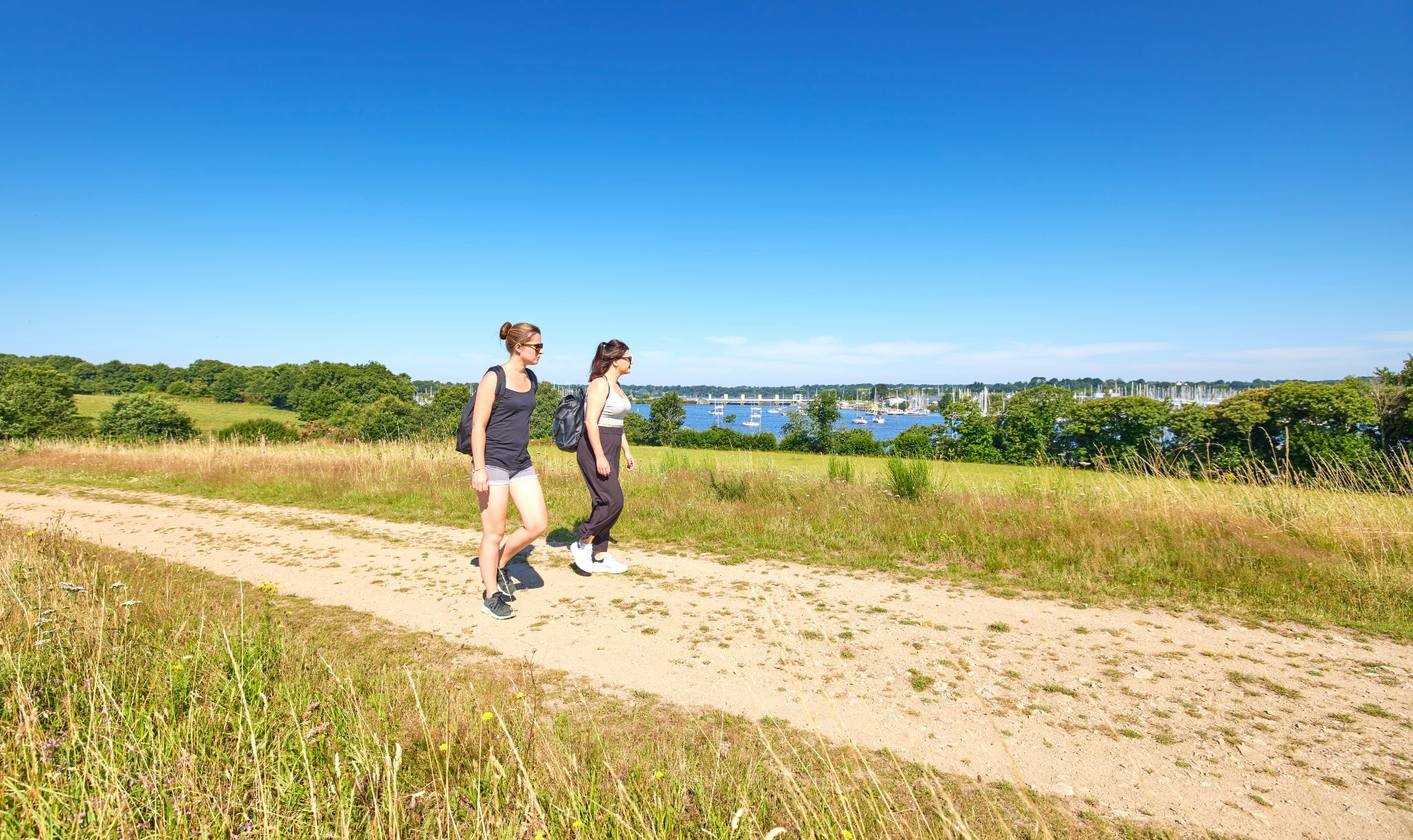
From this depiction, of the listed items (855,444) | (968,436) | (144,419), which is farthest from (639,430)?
(144,419)

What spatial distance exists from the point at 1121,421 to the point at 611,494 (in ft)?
73.7

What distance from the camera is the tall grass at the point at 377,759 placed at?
2193 millimetres

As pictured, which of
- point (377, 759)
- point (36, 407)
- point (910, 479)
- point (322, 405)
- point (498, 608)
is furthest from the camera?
point (322, 405)

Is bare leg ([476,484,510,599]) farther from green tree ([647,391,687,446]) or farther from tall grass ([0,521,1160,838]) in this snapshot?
green tree ([647,391,687,446])

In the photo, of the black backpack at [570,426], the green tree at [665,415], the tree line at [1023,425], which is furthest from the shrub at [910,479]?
the green tree at [665,415]

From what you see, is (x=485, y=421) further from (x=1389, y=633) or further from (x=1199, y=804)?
(x=1389, y=633)

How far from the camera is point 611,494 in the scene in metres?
6.68

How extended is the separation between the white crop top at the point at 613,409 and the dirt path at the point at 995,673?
1.70 meters

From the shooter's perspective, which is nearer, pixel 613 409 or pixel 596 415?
pixel 596 415

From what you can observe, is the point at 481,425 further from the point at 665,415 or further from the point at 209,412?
the point at 209,412

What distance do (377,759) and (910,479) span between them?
28.8 ft

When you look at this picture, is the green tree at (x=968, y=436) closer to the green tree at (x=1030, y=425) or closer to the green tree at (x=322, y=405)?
the green tree at (x=1030, y=425)

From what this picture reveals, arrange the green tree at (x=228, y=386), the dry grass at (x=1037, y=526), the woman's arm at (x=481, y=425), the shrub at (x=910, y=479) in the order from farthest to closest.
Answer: the green tree at (x=228, y=386)
the shrub at (x=910, y=479)
the dry grass at (x=1037, y=526)
the woman's arm at (x=481, y=425)

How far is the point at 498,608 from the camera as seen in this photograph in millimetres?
5426
